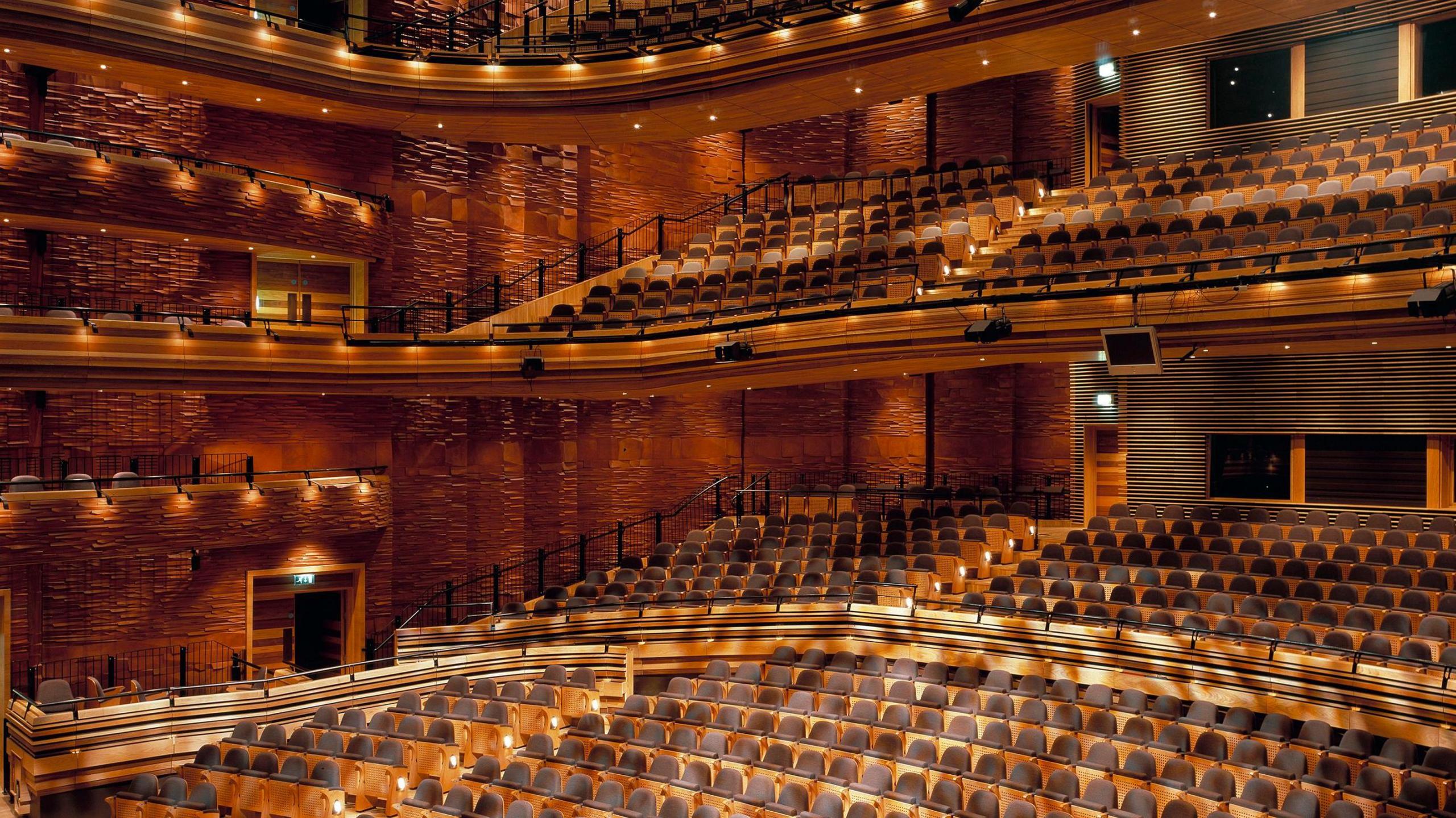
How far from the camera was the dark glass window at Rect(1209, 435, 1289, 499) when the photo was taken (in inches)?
489

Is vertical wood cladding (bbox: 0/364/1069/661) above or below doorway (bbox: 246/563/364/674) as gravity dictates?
above

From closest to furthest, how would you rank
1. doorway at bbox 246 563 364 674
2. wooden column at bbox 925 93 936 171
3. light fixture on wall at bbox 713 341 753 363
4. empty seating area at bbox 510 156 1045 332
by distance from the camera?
light fixture on wall at bbox 713 341 753 363 < empty seating area at bbox 510 156 1045 332 < doorway at bbox 246 563 364 674 < wooden column at bbox 925 93 936 171

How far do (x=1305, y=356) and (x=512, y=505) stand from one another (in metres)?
9.21

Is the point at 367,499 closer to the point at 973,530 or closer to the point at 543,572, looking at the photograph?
the point at 543,572

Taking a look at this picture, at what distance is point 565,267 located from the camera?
16.0 m

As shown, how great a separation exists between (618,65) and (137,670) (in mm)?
8385

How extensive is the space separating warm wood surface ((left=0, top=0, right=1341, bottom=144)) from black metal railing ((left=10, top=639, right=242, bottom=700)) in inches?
230

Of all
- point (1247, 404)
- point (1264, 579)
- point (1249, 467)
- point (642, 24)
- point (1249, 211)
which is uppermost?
point (642, 24)

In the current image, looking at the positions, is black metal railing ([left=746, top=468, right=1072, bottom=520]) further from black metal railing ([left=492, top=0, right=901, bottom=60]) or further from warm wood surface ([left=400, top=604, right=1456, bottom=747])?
black metal railing ([left=492, top=0, right=901, bottom=60])

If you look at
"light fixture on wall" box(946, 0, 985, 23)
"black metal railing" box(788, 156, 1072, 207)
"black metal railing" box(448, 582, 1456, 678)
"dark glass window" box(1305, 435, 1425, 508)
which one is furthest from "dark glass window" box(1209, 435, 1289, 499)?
"light fixture on wall" box(946, 0, 985, 23)

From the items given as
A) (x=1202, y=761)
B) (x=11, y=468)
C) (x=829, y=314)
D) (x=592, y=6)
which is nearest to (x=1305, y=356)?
(x=829, y=314)

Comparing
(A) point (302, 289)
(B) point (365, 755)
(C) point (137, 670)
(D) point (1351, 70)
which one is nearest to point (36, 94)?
(A) point (302, 289)

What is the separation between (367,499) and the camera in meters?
13.5

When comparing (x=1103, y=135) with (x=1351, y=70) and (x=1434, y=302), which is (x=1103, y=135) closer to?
(x=1351, y=70)
